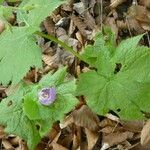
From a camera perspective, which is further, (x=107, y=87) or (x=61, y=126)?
(x=61, y=126)

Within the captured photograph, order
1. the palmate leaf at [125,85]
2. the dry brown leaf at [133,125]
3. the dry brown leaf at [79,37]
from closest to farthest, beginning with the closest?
1. the palmate leaf at [125,85]
2. the dry brown leaf at [133,125]
3. the dry brown leaf at [79,37]

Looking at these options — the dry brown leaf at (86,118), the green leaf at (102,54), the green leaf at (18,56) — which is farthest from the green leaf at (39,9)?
the dry brown leaf at (86,118)

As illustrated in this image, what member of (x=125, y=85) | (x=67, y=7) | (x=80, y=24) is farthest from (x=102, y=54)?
(x=67, y=7)

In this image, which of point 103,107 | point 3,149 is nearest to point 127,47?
point 103,107

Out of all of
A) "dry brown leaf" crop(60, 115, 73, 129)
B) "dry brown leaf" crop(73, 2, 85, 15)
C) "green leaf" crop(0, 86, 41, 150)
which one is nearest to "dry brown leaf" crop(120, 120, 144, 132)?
"dry brown leaf" crop(60, 115, 73, 129)

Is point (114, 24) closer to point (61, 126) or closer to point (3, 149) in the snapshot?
point (61, 126)

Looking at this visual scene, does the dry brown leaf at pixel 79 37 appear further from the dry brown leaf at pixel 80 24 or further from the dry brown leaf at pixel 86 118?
the dry brown leaf at pixel 86 118
